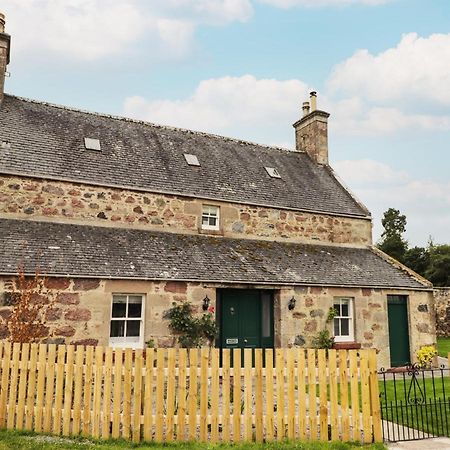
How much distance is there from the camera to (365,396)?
632 centimetres

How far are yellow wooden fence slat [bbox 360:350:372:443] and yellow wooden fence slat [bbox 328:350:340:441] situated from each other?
0.39 metres

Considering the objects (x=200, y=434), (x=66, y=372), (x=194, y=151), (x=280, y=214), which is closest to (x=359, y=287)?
(x=280, y=214)

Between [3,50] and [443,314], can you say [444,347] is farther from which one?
[3,50]

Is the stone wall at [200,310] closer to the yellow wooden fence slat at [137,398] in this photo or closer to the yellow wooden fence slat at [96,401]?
the yellow wooden fence slat at [96,401]

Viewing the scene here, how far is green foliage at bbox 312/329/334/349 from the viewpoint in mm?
13117

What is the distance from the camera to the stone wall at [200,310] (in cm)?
1060

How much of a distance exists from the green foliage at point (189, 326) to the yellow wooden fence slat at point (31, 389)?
5.20 metres

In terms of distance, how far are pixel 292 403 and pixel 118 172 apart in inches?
409

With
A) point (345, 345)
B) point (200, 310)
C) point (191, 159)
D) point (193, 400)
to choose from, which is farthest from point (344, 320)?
point (193, 400)

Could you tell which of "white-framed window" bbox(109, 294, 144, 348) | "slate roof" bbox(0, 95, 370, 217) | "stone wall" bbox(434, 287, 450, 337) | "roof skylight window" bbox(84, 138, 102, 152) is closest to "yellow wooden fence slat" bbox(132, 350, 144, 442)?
"white-framed window" bbox(109, 294, 144, 348)

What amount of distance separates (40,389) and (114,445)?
4.93 ft

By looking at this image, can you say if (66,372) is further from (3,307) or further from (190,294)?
(190,294)

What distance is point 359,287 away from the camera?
46.2ft

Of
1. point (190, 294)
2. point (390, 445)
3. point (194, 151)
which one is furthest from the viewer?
point (194, 151)
